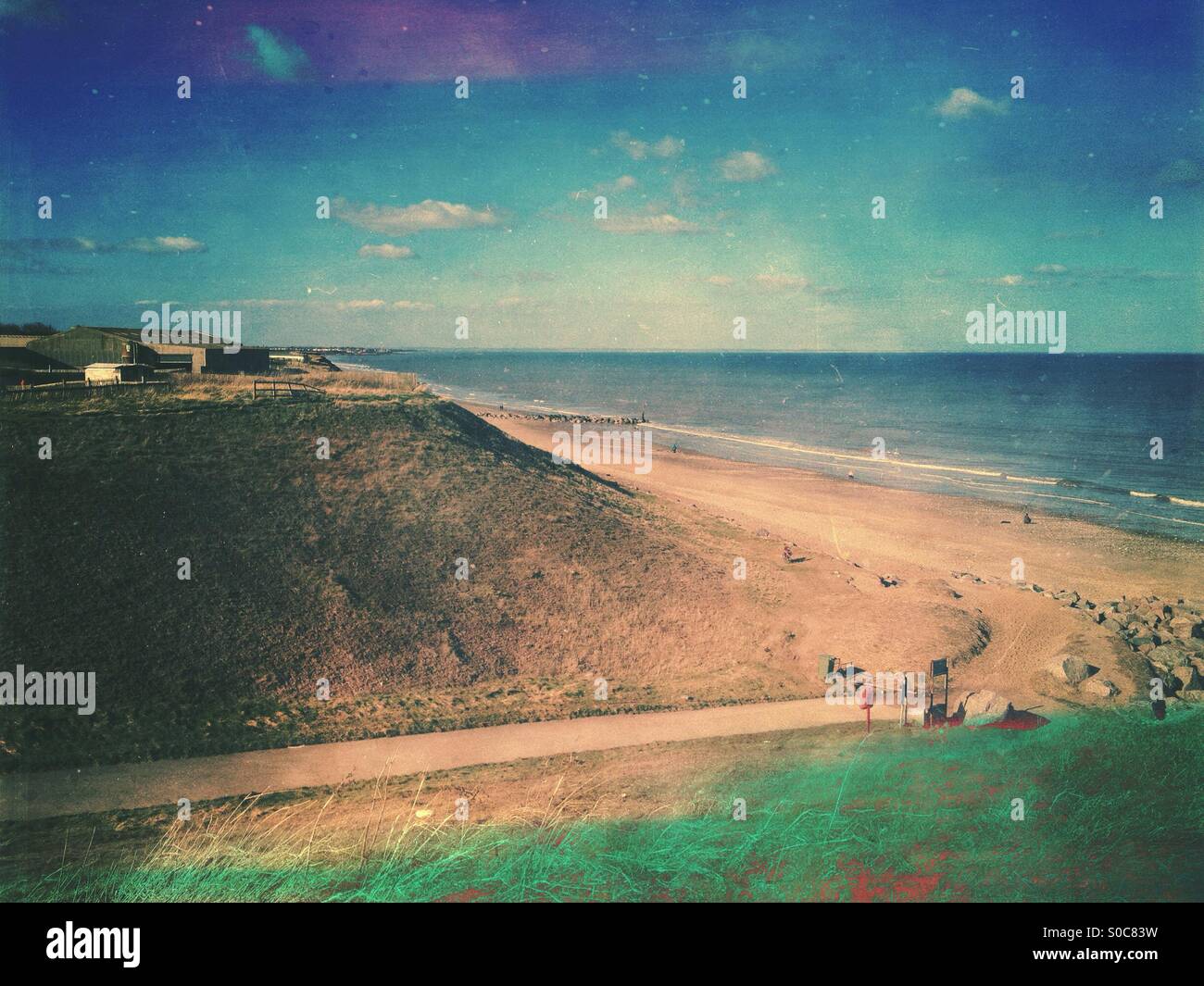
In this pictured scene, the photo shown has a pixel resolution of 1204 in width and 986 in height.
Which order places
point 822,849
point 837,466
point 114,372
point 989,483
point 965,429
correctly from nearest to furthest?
point 822,849, point 114,372, point 989,483, point 837,466, point 965,429

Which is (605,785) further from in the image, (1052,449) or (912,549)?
(1052,449)

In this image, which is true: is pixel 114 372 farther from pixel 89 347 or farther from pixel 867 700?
pixel 867 700

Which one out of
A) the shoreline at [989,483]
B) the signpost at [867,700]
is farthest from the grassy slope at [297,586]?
the shoreline at [989,483]

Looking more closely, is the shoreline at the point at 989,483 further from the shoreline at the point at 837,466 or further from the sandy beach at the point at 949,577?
the sandy beach at the point at 949,577

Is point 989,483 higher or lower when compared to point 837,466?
lower

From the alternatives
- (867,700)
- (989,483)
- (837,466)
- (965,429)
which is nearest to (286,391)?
(867,700)

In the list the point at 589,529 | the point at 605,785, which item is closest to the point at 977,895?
the point at 605,785
